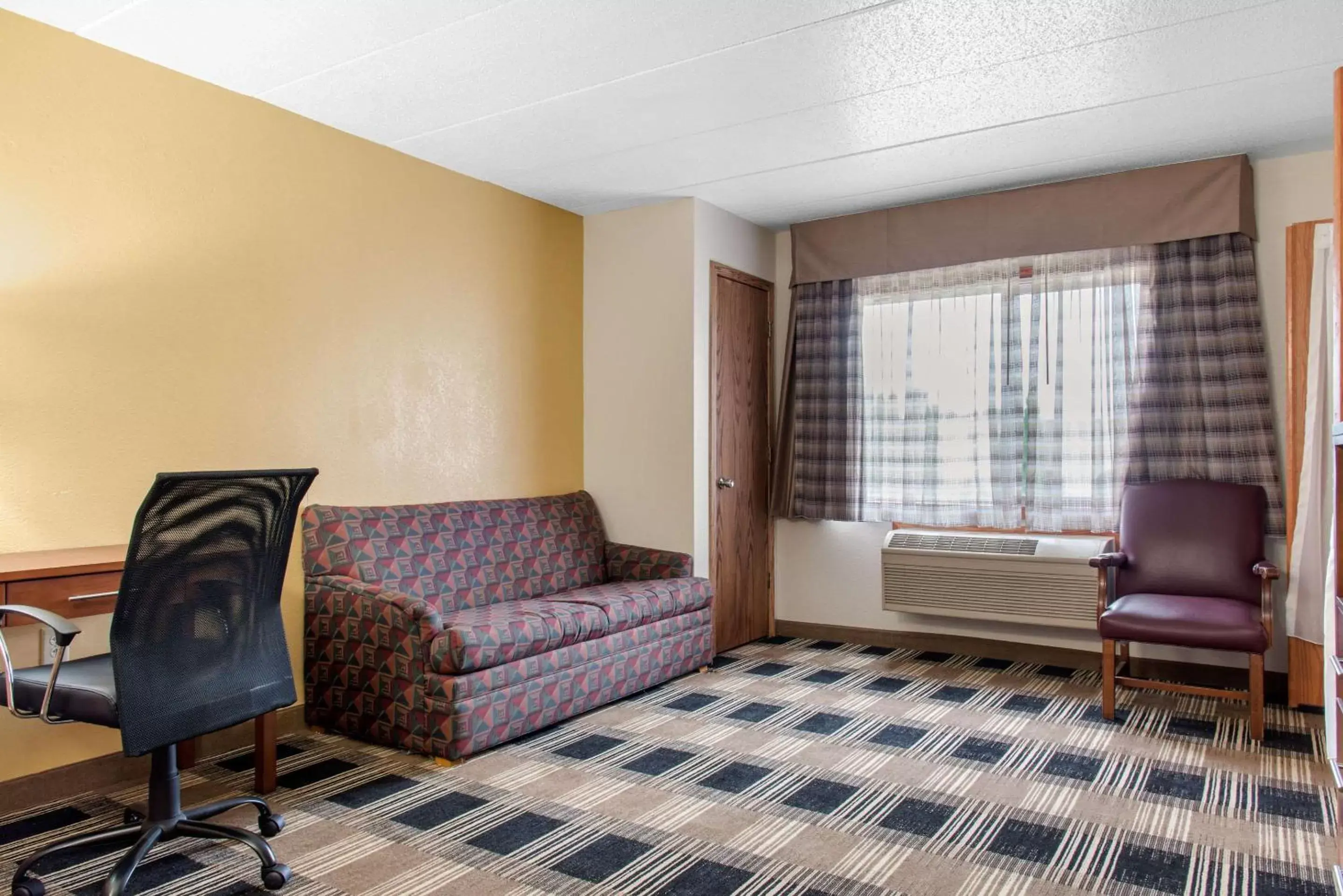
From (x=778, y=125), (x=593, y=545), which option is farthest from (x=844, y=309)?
(x=593, y=545)

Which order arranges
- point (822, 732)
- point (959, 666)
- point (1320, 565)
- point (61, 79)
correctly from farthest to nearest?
point (959, 666)
point (1320, 565)
point (822, 732)
point (61, 79)

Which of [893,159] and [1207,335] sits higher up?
[893,159]

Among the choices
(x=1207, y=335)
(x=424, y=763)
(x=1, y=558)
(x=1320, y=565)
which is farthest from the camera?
(x=1207, y=335)

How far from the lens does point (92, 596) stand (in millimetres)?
2543

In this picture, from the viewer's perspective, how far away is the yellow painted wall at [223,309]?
112 inches

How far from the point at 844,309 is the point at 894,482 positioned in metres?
1.04

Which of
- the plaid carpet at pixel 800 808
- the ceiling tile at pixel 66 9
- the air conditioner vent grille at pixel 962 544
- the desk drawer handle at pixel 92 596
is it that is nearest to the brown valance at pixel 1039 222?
the air conditioner vent grille at pixel 962 544

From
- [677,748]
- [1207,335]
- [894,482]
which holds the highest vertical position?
[1207,335]

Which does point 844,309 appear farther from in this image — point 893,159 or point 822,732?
point 822,732

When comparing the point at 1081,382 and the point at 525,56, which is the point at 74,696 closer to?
the point at 525,56

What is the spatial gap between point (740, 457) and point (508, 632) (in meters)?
2.16

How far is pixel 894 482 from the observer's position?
16.4 ft

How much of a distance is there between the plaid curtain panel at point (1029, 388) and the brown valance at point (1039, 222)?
0.09 metres

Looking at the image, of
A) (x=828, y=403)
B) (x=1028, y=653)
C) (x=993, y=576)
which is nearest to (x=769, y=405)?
(x=828, y=403)
